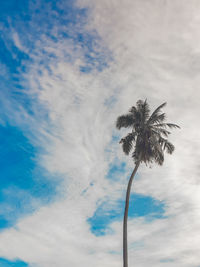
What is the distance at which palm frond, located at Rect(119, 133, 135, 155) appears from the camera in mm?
28250

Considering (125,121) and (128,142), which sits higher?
(125,121)

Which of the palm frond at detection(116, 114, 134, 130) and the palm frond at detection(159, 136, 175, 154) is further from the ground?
the palm frond at detection(116, 114, 134, 130)

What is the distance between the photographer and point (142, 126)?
28.4 metres

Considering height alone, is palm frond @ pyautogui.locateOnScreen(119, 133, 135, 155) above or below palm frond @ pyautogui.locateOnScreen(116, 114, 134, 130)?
below

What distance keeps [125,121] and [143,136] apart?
11.4ft

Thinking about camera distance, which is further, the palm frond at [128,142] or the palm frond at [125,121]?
the palm frond at [125,121]

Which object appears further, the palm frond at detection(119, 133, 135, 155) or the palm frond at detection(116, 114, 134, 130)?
the palm frond at detection(116, 114, 134, 130)

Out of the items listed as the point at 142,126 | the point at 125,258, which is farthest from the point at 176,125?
the point at 125,258

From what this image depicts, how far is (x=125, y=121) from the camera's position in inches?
1163

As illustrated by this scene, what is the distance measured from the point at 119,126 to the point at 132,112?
252cm

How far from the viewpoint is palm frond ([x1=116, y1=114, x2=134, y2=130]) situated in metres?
29.5

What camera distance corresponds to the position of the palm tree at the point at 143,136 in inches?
1053

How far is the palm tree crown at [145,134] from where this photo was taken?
26.8 metres

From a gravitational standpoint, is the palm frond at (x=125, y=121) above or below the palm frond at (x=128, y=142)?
above
